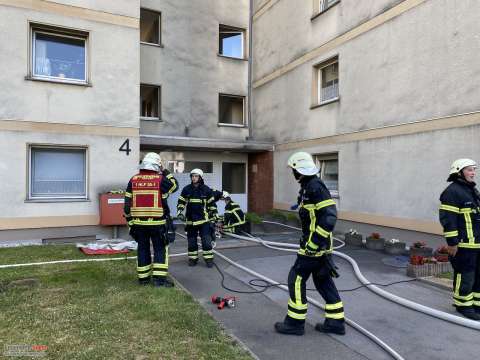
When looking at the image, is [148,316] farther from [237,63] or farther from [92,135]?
[237,63]

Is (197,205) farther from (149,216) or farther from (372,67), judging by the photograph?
(372,67)

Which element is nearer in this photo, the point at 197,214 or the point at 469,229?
the point at 469,229

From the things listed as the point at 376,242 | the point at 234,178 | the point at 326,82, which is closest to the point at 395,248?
the point at 376,242

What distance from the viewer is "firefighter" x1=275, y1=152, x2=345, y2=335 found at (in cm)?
403

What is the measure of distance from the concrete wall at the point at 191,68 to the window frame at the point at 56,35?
3.08 metres

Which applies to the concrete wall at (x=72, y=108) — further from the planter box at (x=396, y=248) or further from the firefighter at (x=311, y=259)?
the firefighter at (x=311, y=259)

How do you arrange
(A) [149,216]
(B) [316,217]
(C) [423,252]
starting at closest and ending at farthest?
(B) [316,217] → (A) [149,216] → (C) [423,252]

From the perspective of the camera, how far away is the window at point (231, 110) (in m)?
14.9

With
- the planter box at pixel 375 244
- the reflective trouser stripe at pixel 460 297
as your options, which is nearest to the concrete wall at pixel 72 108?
the planter box at pixel 375 244

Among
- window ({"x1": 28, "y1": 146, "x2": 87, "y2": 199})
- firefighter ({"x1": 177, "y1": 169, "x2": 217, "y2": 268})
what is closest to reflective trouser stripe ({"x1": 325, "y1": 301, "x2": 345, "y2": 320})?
firefighter ({"x1": 177, "y1": 169, "x2": 217, "y2": 268})

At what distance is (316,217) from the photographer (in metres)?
4.07

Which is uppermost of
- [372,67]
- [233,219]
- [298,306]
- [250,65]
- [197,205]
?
[250,65]

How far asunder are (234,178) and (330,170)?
454 cm

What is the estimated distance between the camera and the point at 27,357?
3414mm
